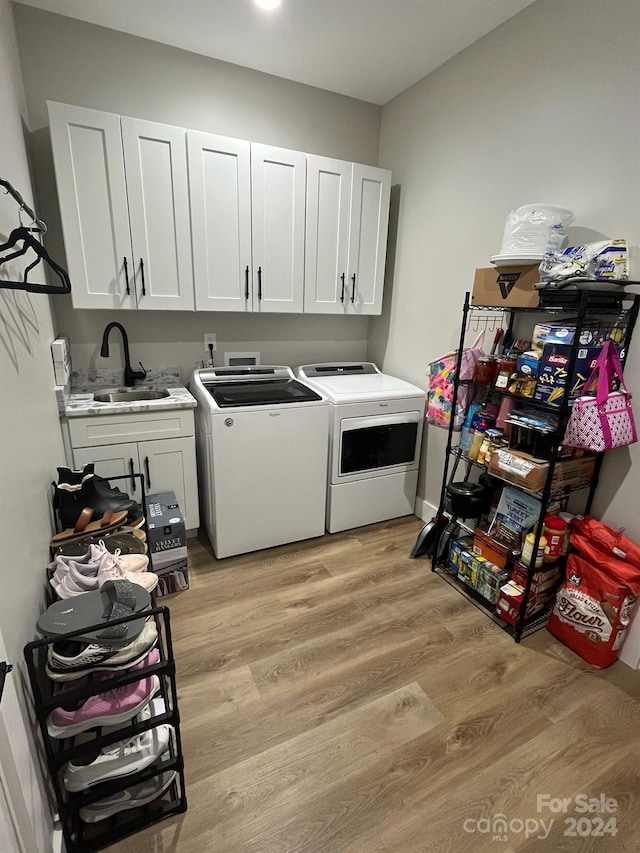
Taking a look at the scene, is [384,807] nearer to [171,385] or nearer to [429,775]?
[429,775]

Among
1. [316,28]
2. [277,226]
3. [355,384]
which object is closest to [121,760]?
[355,384]

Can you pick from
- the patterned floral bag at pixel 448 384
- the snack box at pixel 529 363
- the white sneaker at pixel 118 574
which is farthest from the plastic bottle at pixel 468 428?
the white sneaker at pixel 118 574

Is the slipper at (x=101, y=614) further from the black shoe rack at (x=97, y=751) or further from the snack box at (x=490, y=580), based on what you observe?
the snack box at (x=490, y=580)

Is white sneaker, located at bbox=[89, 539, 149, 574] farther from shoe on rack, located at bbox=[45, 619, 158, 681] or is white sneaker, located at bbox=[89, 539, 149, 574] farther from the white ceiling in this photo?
the white ceiling

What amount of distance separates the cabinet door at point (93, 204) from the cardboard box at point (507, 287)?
69.2 inches

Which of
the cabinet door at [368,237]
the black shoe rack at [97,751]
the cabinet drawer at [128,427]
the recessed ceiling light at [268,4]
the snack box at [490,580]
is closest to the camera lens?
the black shoe rack at [97,751]

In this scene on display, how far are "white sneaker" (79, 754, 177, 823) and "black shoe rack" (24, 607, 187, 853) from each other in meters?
0.04

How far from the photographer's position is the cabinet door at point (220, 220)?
86.2 inches

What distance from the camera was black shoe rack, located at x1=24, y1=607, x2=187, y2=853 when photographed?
975mm

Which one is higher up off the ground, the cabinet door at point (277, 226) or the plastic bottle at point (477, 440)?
the cabinet door at point (277, 226)

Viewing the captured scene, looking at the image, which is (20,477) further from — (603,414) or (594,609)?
(594,609)

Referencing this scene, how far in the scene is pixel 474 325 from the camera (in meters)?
2.31

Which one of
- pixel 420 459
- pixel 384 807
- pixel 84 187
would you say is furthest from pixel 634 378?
pixel 84 187

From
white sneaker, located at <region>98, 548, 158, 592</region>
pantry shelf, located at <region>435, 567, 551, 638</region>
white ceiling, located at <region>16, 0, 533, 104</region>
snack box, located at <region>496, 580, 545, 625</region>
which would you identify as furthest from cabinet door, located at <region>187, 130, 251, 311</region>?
snack box, located at <region>496, 580, 545, 625</region>
